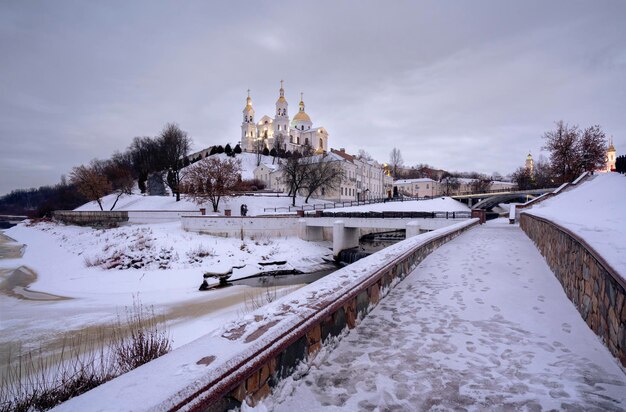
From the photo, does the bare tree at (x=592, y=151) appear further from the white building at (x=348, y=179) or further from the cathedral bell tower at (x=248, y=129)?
the cathedral bell tower at (x=248, y=129)

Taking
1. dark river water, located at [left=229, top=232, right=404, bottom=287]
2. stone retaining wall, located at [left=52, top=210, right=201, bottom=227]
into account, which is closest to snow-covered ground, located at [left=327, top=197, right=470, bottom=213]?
dark river water, located at [left=229, top=232, right=404, bottom=287]

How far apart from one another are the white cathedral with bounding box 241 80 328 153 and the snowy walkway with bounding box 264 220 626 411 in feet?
321

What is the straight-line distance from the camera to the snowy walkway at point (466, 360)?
289 centimetres

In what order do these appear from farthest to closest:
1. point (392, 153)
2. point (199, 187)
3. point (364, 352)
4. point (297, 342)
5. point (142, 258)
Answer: point (392, 153) < point (199, 187) < point (142, 258) < point (364, 352) < point (297, 342)

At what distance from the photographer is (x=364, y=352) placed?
12.7 feet

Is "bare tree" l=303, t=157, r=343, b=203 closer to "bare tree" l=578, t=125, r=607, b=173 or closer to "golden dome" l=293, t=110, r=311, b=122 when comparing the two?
"bare tree" l=578, t=125, r=607, b=173

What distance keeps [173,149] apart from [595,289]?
62.3 meters

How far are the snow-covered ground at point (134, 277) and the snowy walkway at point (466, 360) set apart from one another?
25.3 ft

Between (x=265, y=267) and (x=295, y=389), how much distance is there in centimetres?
2141

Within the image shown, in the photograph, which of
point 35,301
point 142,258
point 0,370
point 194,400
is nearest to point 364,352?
point 194,400

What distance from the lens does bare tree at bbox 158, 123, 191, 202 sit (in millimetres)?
55400

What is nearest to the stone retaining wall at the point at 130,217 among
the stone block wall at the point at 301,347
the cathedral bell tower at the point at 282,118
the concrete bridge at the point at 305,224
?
the concrete bridge at the point at 305,224

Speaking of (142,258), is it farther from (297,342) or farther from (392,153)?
(392,153)

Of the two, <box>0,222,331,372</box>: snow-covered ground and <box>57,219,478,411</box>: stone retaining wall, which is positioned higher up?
<box>57,219,478,411</box>: stone retaining wall
